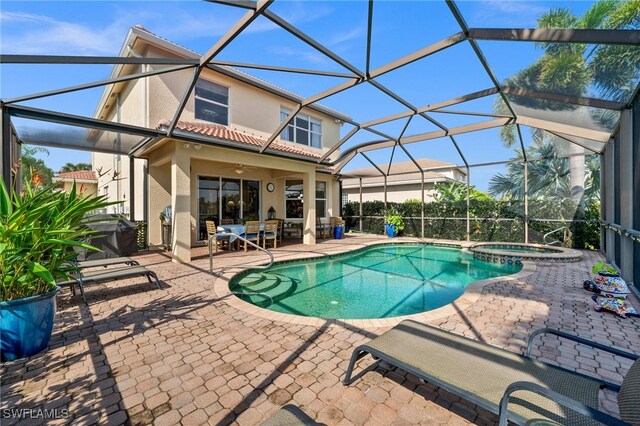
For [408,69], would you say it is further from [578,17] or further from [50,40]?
[578,17]

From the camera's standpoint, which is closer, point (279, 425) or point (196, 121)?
point (279, 425)

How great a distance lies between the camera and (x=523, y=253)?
1014 cm

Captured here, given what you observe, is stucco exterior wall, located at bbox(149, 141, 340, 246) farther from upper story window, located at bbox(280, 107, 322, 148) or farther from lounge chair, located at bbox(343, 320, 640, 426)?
lounge chair, located at bbox(343, 320, 640, 426)

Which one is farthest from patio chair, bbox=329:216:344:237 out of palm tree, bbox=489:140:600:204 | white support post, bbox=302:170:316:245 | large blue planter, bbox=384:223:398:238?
palm tree, bbox=489:140:600:204

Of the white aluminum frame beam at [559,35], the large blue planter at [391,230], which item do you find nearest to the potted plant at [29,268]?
the white aluminum frame beam at [559,35]

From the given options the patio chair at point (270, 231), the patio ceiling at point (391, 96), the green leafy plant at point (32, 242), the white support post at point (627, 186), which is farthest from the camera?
the patio chair at point (270, 231)

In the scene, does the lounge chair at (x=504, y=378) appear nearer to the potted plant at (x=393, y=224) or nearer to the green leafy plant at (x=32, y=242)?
the green leafy plant at (x=32, y=242)

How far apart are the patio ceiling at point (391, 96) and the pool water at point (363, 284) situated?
15.8 ft

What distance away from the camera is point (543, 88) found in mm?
6656

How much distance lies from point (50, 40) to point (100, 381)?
266 inches

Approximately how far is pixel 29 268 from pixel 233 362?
2555 millimetres

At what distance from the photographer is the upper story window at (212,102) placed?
38.9 ft

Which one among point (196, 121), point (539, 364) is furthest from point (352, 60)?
point (196, 121)

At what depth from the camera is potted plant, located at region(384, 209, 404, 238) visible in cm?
1605
